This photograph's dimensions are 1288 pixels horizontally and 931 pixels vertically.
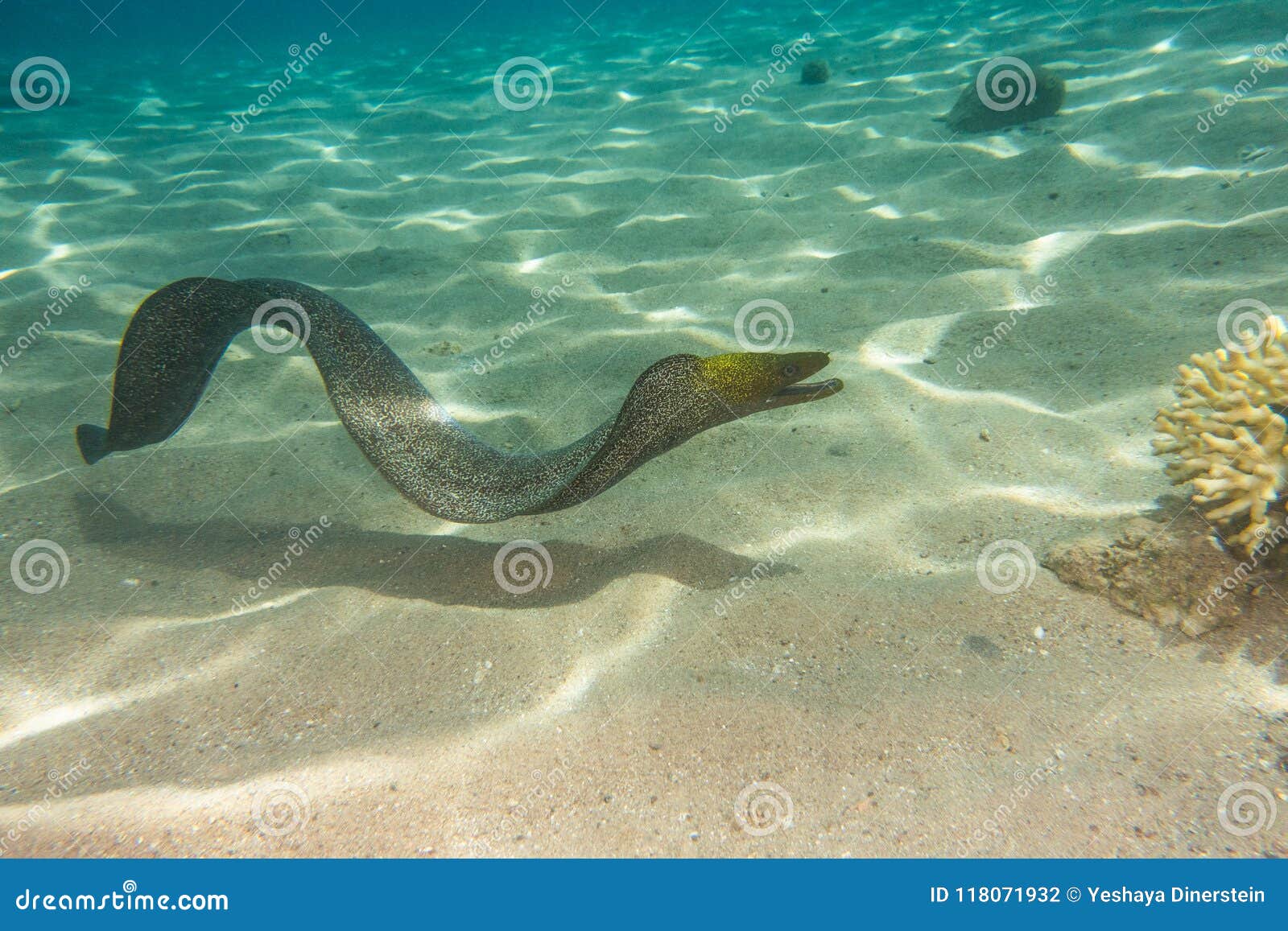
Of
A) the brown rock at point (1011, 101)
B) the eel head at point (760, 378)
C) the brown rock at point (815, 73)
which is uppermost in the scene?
the brown rock at point (815, 73)

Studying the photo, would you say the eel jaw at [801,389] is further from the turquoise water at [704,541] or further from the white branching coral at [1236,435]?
the white branching coral at [1236,435]

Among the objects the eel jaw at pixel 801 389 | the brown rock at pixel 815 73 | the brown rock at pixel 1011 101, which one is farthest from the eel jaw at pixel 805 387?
the brown rock at pixel 815 73

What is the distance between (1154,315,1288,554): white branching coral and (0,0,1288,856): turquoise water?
155 millimetres

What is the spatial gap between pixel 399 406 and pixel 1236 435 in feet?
12.5

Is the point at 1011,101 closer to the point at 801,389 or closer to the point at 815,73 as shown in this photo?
the point at 815,73

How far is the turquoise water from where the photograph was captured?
202 centimetres

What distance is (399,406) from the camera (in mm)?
3240

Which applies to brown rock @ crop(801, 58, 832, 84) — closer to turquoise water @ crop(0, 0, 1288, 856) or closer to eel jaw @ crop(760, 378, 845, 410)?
turquoise water @ crop(0, 0, 1288, 856)

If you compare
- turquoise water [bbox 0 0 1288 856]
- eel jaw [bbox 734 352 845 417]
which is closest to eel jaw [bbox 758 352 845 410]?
eel jaw [bbox 734 352 845 417]

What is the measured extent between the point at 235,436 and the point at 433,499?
2.14m

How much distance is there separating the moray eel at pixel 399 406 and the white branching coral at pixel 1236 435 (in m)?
1.61

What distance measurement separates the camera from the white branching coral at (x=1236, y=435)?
249cm

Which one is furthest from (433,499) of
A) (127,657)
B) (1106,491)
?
(1106,491)

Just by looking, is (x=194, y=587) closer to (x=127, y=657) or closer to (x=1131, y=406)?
(x=127, y=657)
